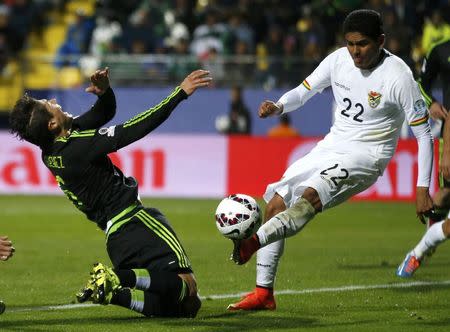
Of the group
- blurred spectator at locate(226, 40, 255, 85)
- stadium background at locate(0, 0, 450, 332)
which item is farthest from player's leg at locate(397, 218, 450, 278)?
blurred spectator at locate(226, 40, 255, 85)

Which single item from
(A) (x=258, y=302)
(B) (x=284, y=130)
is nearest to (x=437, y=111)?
(A) (x=258, y=302)

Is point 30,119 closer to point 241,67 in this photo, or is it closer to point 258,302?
point 258,302

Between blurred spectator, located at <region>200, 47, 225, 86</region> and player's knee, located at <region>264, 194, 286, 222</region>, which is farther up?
blurred spectator, located at <region>200, 47, 225, 86</region>

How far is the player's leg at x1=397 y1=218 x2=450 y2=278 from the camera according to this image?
9.31m

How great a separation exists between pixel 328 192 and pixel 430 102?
3.16m

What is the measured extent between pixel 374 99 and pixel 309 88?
2.03ft

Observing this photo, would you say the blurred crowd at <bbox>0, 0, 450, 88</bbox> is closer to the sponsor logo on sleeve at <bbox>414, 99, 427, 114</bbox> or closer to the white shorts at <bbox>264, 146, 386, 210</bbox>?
the white shorts at <bbox>264, 146, 386, 210</bbox>

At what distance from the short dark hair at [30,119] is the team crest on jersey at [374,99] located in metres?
2.42

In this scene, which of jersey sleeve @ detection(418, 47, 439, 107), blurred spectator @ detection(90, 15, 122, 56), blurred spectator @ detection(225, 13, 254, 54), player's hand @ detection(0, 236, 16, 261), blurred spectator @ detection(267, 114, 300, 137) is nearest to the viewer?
player's hand @ detection(0, 236, 16, 261)

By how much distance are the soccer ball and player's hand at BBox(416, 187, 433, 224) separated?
1117 mm

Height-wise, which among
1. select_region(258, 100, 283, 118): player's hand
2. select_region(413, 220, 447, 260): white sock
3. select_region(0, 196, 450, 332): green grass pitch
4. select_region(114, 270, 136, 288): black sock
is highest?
select_region(258, 100, 283, 118): player's hand

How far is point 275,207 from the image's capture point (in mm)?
8219

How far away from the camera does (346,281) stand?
989cm

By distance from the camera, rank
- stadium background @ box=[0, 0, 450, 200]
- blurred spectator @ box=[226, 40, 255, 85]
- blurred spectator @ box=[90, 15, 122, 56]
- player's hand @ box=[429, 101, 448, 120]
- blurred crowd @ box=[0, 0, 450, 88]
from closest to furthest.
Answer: player's hand @ box=[429, 101, 448, 120]
stadium background @ box=[0, 0, 450, 200]
blurred crowd @ box=[0, 0, 450, 88]
blurred spectator @ box=[226, 40, 255, 85]
blurred spectator @ box=[90, 15, 122, 56]
